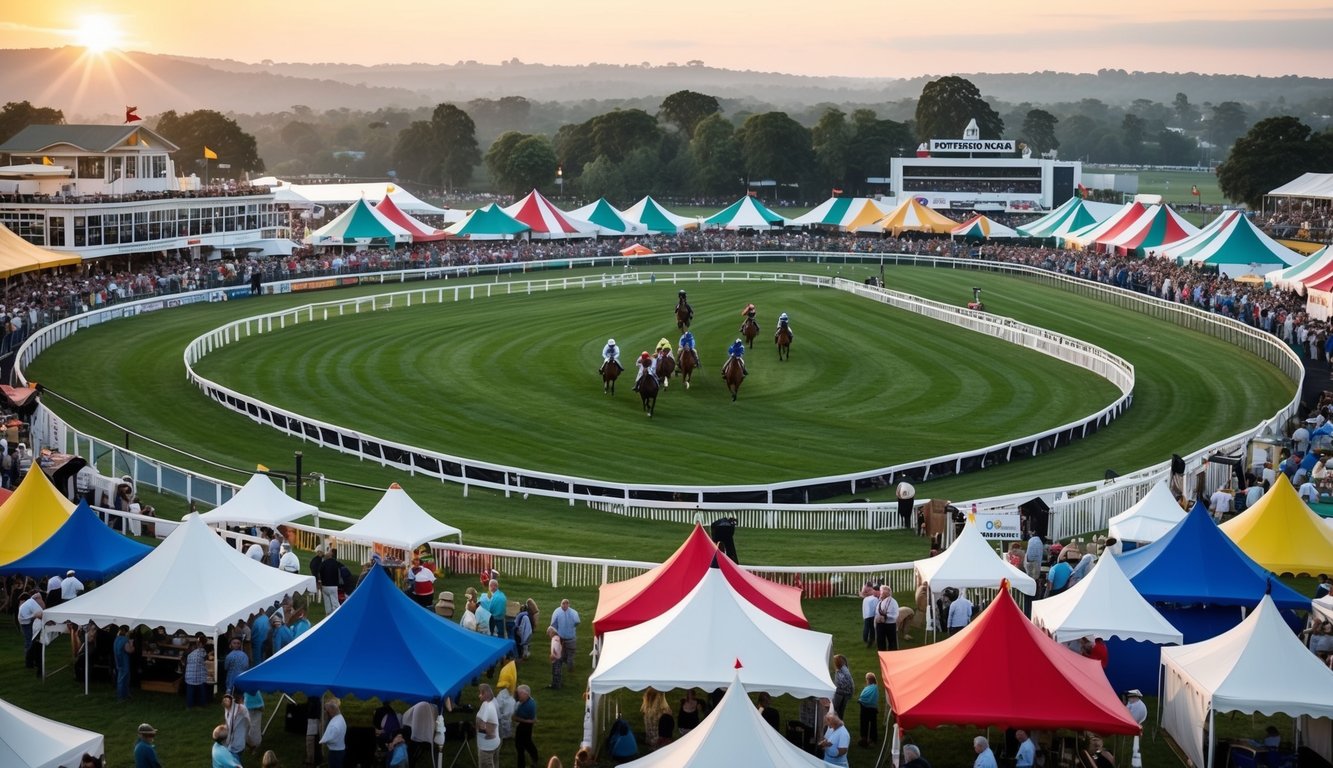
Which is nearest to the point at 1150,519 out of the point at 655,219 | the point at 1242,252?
the point at 1242,252

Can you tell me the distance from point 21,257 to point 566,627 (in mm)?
34950

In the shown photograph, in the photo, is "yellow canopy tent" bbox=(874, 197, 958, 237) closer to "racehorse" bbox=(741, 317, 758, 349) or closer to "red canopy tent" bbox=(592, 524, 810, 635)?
"racehorse" bbox=(741, 317, 758, 349)

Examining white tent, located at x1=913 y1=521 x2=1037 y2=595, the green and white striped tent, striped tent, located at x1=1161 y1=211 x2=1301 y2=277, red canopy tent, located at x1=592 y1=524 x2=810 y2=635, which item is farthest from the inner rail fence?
the green and white striped tent

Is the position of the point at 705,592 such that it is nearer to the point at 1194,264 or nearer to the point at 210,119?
the point at 1194,264

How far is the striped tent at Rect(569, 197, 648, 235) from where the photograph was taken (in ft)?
256

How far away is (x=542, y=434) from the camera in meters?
30.0

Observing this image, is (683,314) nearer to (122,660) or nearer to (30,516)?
(30,516)

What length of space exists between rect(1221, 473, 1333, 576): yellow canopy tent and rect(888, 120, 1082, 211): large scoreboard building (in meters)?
88.2

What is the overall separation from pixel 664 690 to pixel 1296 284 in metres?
37.8

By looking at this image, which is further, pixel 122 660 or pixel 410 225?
pixel 410 225

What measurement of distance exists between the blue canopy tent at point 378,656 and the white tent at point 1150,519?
9424 mm

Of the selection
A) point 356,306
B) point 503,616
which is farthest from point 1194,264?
point 503,616

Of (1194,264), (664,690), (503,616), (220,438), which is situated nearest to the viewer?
(664,690)

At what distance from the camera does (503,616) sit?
16.4 m
